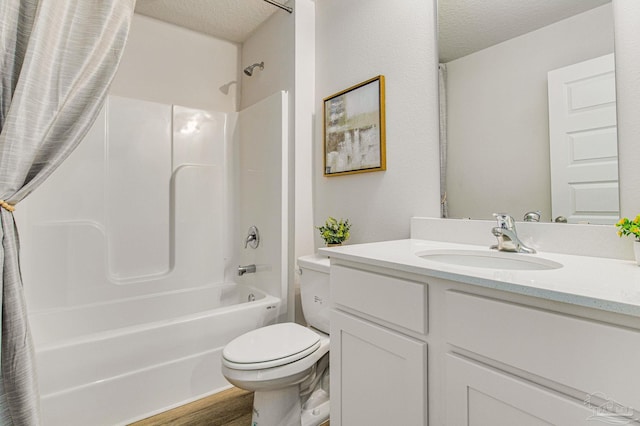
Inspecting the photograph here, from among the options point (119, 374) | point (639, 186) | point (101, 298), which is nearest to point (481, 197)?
point (639, 186)

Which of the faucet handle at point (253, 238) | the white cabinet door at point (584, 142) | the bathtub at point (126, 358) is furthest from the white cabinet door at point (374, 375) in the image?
the faucet handle at point (253, 238)

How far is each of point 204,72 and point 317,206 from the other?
1492 millimetres

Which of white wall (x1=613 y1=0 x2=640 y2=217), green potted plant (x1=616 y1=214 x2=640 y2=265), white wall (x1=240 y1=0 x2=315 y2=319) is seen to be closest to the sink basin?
A: green potted plant (x1=616 y1=214 x2=640 y2=265)

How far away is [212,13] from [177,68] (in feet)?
1.59

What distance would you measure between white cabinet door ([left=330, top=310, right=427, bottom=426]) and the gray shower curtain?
3.00ft

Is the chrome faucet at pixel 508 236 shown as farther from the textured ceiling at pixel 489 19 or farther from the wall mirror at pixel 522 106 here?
the textured ceiling at pixel 489 19

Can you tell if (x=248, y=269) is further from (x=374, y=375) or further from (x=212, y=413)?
(x=374, y=375)

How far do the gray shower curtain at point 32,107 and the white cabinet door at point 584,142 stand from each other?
152 centimetres

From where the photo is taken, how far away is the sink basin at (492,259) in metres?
0.96

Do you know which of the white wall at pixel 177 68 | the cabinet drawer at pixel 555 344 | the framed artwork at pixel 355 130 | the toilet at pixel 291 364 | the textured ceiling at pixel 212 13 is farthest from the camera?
the white wall at pixel 177 68

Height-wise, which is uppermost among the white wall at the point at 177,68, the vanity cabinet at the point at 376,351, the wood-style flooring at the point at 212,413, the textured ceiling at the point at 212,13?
the textured ceiling at the point at 212,13

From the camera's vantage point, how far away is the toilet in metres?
1.25

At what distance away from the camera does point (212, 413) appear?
157 cm

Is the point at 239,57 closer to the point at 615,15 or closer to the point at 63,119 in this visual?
the point at 63,119
